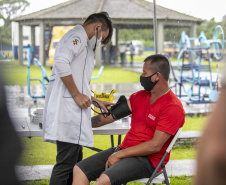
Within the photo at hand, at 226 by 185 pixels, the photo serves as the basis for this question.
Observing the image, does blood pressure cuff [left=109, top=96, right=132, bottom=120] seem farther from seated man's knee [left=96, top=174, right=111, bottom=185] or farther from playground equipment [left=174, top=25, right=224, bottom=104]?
playground equipment [left=174, top=25, right=224, bottom=104]

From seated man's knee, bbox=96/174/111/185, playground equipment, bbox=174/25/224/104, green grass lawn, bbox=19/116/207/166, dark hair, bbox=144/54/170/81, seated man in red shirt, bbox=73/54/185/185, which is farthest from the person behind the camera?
playground equipment, bbox=174/25/224/104

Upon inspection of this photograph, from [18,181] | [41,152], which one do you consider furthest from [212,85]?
[18,181]

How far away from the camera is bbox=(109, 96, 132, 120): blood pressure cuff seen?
2836mm

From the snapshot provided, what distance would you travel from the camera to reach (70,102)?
2766 millimetres

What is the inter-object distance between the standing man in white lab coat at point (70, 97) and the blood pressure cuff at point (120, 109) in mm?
181

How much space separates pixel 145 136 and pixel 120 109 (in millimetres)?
307

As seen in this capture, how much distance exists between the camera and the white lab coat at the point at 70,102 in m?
2.74

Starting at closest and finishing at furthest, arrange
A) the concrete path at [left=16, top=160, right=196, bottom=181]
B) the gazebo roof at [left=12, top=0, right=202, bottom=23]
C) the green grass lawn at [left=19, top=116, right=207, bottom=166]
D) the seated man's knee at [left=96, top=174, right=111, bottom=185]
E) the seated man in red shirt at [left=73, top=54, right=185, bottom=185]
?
the seated man's knee at [left=96, top=174, right=111, bottom=185], the seated man in red shirt at [left=73, top=54, right=185, bottom=185], the concrete path at [left=16, top=160, right=196, bottom=181], the green grass lawn at [left=19, top=116, right=207, bottom=166], the gazebo roof at [left=12, top=0, right=202, bottom=23]

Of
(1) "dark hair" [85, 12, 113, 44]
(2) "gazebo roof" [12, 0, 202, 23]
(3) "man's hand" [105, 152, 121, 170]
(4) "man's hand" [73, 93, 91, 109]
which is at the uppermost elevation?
(2) "gazebo roof" [12, 0, 202, 23]

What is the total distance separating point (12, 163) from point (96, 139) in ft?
15.4

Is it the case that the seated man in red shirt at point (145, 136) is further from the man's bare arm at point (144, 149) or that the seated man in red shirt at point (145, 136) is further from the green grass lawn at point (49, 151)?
the green grass lawn at point (49, 151)

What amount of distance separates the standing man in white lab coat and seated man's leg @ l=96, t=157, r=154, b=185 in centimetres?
37

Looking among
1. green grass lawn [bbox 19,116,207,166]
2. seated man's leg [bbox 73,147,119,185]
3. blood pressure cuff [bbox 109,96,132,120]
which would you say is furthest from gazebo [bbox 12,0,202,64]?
seated man's leg [bbox 73,147,119,185]

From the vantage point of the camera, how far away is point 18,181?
1.43 metres
